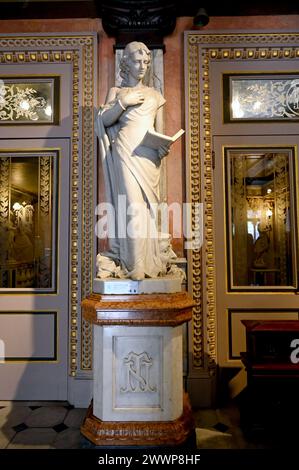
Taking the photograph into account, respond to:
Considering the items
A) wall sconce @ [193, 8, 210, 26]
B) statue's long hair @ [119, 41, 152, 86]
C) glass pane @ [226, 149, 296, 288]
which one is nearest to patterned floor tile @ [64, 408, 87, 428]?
glass pane @ [226, 149, 296, 288]

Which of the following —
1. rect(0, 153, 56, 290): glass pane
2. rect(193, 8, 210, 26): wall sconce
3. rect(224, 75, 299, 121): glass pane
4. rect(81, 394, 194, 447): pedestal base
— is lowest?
rect(81, 394, 194, 447): pedestal base

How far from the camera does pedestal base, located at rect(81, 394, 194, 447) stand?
1735 millimetres

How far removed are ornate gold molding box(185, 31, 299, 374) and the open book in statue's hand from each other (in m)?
0.76

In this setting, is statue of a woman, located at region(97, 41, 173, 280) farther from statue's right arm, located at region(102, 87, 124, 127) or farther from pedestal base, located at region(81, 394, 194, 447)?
pedestal base, located at region(81, 394, 194, 447)

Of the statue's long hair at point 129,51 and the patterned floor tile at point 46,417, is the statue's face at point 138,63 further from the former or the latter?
the patterned floor tile at point 46,417

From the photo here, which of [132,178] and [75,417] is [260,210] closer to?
[132,178]

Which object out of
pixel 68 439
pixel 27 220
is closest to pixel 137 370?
pixel 68 439

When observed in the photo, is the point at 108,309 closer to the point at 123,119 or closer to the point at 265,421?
the point at 123,119

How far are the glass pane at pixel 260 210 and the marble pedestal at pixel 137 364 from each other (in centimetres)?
115

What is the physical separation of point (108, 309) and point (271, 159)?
186cm

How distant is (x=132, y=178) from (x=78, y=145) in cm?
98

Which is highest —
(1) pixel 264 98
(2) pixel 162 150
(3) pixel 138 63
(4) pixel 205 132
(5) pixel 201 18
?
(5) pixel 201 18

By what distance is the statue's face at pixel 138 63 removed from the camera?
6.55 feet

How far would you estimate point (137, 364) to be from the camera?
1.82m
